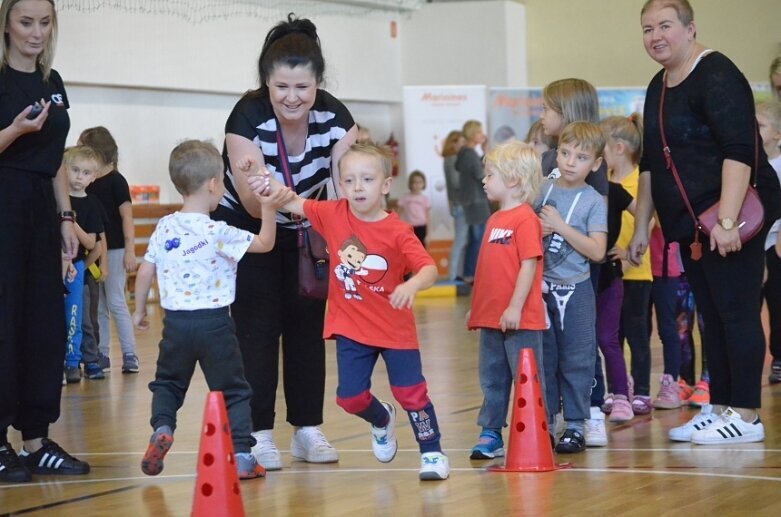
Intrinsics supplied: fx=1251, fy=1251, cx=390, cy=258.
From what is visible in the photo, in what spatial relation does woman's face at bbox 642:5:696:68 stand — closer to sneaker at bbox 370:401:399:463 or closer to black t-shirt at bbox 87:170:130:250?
sneaker at bbox 370:401:399:463

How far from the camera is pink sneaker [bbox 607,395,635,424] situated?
5.68 meters

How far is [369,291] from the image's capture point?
430 cm

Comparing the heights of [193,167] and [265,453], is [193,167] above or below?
above

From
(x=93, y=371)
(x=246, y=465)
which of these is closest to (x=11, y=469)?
(x=246, y=465)

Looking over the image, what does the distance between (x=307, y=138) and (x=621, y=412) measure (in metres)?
2.07

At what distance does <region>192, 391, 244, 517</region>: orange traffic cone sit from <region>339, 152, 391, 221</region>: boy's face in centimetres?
96

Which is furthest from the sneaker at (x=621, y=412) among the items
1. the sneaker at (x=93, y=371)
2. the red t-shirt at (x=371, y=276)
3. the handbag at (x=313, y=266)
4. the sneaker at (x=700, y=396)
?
the sneaker at (x=93, y=371)

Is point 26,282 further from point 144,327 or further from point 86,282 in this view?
point 86,282

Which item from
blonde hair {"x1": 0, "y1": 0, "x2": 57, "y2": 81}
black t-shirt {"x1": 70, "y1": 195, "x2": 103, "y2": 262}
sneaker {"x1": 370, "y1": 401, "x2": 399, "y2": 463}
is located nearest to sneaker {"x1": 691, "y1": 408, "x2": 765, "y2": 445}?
sneaker {"x1": 370, "y1": 401, "x2": 399, "y2": 463}

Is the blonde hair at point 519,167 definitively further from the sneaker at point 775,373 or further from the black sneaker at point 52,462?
the sneaker at point 775,373

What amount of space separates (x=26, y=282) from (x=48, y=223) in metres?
0.24

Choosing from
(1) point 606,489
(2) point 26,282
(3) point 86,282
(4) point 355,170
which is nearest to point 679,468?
(1) point 606,489

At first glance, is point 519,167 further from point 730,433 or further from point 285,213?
point 730,433

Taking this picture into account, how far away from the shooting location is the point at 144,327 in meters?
4.42
